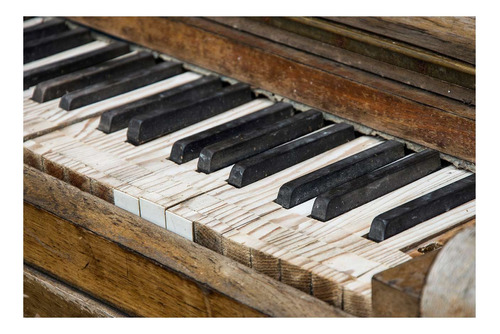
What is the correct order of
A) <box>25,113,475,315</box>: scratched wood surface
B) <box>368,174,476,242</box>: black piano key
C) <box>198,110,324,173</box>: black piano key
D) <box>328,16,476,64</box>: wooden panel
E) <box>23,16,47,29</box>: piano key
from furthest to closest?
<box>23,16,47,29</box>: piano key
<box>198,110,324,173</box>: black piano key
<box>328,16,476,64</box>: wooden panel
<box>368,174,476,242</box>: black piano key
<box>25,113,475,315</box>: scratched wood surface

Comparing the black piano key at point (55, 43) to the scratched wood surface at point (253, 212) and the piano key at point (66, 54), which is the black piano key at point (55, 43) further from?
the scratched wood surface at point (253, 212)

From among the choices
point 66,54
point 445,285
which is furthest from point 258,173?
point 66,54

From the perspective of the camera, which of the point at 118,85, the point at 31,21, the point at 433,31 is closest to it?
the point at 433,31

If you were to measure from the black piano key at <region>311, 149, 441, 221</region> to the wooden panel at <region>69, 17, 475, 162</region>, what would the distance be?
9 centimetres

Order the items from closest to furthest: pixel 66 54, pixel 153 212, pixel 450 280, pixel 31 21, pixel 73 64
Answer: pixel 450 280 → pixel 153 212 → pixel 73 64 → pixel 66 54 → pixel 31 21

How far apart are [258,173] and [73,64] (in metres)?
1.25

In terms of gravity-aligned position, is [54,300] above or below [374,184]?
below

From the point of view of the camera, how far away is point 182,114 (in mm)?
3492

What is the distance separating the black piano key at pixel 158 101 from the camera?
3.47m

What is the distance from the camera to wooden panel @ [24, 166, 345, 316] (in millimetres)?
2529

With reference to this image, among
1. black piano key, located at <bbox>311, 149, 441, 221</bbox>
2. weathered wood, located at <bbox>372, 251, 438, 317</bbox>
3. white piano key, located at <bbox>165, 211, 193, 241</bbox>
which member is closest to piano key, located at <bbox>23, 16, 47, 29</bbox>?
white piano key, located at <bbox>165, 211, 193, 241</bbox>

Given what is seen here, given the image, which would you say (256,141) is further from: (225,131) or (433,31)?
(433,31)

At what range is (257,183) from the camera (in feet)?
9.91

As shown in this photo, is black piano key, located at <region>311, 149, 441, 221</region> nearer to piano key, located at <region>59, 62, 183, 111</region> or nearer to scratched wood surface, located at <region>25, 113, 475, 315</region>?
scratched wood surface, located at <region>25, 113, 475, 315</region>
